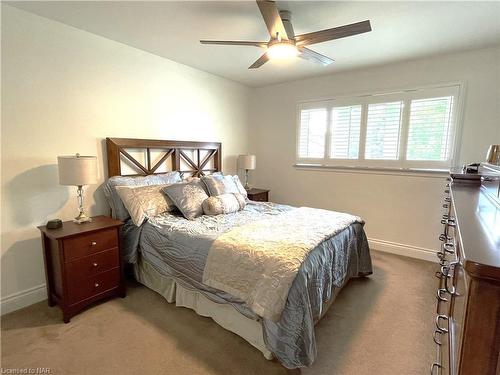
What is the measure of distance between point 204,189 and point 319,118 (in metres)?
2.16

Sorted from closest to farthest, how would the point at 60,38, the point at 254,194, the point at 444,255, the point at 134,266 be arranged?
the point at 444,255 → the point at 60,38 → the point at 134,266 → the point at 254,194

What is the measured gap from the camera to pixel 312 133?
13.5 feet

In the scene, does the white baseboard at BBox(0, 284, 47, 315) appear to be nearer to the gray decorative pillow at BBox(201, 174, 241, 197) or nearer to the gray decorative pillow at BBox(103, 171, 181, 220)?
the gray decorative pillow at BBox(103, 171, 181, 220)

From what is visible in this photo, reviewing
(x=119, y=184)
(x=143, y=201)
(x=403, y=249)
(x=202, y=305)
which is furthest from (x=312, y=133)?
(x=202, y=305)

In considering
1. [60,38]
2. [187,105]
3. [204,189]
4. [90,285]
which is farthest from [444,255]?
[60,38]

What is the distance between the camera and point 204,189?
3.09m

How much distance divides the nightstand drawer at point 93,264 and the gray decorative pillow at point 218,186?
1161mm

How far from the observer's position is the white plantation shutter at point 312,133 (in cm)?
401

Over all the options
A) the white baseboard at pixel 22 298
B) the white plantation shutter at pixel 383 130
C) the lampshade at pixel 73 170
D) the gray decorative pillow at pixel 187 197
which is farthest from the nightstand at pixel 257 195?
the white baseboard at pixel 22 298

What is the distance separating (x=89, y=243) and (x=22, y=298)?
0.83 metres

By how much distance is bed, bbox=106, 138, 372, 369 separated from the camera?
5.18ft

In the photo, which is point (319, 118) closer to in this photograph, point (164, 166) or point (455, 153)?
point (455, 153)

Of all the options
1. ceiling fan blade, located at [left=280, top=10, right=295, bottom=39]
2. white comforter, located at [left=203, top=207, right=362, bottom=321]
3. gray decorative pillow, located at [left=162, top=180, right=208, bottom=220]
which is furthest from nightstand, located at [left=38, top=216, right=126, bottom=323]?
ceiling fan blade, located at [left=280, top=10, right=295, bottom=39]

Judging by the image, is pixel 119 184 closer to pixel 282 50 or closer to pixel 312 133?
pixel 282 50
